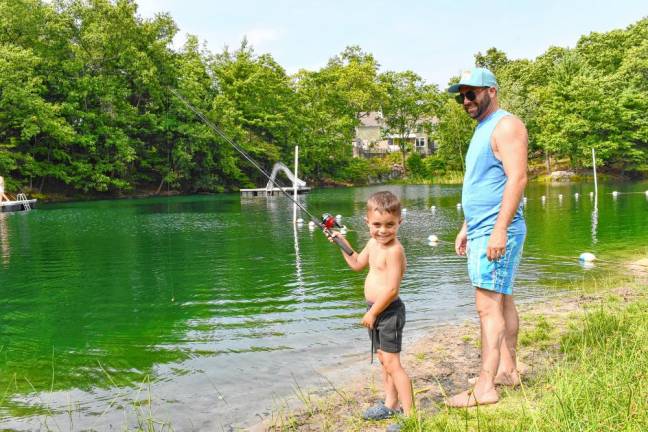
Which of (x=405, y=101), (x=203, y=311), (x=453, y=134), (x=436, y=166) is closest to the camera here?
(x=203, y=311)

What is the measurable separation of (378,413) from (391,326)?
1.87ft

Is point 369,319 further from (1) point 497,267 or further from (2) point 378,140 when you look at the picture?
(2) point 378,140

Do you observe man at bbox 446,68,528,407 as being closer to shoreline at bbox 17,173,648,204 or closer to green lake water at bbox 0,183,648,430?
green lake water at bbox 0,183,648,430

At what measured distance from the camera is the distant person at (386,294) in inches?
132

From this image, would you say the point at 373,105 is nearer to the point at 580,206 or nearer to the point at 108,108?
the point at 108,108

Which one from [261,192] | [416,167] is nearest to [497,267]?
[261,192]

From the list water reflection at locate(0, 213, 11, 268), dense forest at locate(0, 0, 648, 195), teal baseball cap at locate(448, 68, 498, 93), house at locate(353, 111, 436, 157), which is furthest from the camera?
house at locate(353, 111, 436, 157)

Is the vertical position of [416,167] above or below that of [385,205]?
above

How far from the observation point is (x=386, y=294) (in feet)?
11.0

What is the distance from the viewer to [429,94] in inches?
2724

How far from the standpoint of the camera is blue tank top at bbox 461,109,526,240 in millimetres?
3477

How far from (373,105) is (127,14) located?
3317 centimetres

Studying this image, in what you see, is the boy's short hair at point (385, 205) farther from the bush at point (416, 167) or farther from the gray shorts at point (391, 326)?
the bush at point (416, 167)

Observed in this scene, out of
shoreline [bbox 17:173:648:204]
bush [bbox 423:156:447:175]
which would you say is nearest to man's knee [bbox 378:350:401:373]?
shoreline [bbox 17:173:648:204]
